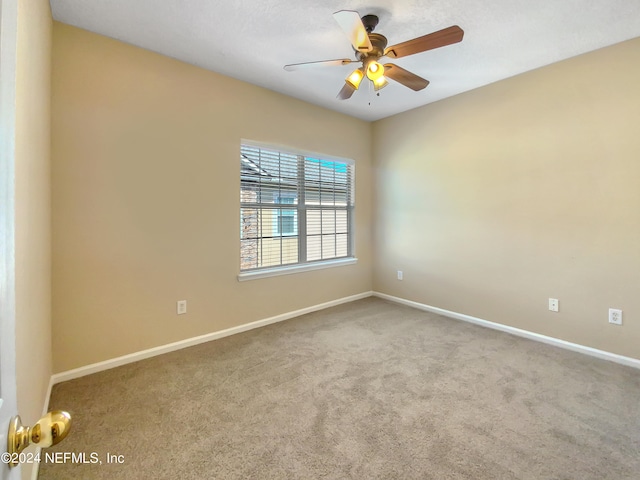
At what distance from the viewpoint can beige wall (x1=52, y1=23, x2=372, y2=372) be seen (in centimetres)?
221

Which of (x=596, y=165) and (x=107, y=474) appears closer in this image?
(x=107, y=474)

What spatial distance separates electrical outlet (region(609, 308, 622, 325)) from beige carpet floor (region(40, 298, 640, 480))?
0.35 m

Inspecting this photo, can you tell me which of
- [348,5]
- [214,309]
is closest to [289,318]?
[214,309]

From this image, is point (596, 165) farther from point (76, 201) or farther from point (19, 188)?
point (76, 201)

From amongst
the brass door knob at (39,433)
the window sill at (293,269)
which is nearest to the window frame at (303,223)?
the window sill at (293,269)

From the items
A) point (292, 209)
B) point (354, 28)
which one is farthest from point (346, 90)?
point (292, 209)

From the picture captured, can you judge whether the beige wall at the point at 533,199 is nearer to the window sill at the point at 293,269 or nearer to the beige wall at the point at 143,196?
the window sill at the point at 293,269

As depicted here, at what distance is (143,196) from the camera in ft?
8.24

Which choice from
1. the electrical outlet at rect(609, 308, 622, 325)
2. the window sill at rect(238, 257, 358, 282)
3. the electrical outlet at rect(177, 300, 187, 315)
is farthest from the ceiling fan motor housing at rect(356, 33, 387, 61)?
the electrical outlet at rect(609, 308, 622, 325)

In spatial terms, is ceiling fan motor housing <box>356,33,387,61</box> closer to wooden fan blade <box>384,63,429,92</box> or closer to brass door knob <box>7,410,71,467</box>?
wooden fan blade <box>384,63,429,92</box>

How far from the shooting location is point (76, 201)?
2.22m

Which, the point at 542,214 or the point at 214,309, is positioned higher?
the point at 542,214

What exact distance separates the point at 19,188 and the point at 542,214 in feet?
12.4

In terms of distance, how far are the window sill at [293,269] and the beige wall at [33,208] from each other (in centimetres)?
159
